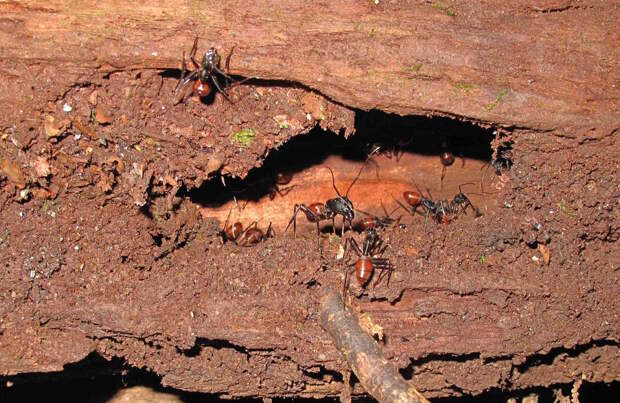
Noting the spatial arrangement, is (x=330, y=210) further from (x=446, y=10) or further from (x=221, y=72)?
(x=446, y=10)

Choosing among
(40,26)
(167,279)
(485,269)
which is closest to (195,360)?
(167,279)

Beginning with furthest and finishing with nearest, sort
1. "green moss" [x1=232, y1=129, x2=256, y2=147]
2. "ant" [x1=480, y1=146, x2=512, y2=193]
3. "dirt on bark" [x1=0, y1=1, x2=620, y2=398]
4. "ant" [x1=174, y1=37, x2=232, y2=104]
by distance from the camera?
"ant" [x1=480, y1=146, x2=512, y2=193], "green moss" [x1=232, y1=129, x2=256, y2=147], "dirt on bark" [x1=0, y1=1, x2=620, y2=398], "ant" [x1=174, y1=37, x2=232, y2=104]

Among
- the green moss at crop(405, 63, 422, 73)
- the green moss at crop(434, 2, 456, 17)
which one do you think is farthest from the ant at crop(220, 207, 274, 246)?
the green moss at crop(434, 2, 456, 17)

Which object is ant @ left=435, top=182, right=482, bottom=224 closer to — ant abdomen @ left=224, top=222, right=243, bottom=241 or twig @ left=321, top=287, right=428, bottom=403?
twig @ left=321, top=287, right=428, bottom=403

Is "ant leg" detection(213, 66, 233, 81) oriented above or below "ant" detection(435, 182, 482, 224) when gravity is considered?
above

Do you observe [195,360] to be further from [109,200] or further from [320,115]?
[320,115]

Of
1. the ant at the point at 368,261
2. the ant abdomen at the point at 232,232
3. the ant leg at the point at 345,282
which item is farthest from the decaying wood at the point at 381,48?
the ant abdomen at the point at 232,232

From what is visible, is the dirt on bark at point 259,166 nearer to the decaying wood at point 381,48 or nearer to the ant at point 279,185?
the decaying wood at point 381,48

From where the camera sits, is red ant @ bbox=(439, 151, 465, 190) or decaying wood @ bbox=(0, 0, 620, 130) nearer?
decaying wood @ bbox=(0, 0, 620, 130)
